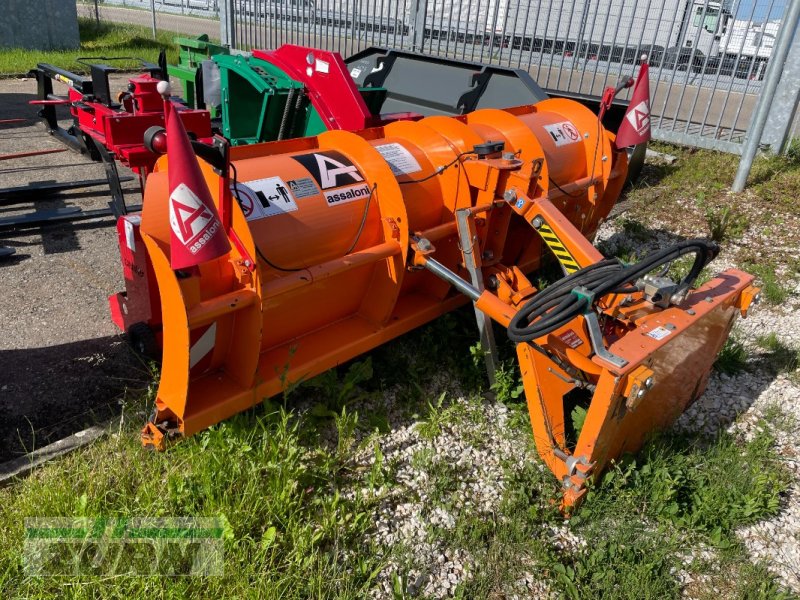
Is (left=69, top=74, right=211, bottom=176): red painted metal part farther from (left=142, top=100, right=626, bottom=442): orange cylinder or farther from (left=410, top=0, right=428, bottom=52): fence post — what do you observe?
(left=410, top=0, right=428, bottom=52): fence post

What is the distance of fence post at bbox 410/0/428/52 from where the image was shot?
30.7 ft

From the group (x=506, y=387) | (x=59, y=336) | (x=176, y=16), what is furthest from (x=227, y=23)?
(x=176, y=16)

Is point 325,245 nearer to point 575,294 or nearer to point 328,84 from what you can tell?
point 575,294

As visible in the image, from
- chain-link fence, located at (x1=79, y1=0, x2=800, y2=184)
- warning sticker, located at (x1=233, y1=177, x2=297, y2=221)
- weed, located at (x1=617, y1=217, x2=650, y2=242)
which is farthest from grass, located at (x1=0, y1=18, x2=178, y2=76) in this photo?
warning sticker, located at (x1=233, y1=177, x2=297, y2=221)

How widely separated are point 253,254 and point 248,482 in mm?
1003

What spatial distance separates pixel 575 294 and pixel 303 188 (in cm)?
136

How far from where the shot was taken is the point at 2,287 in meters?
4.30

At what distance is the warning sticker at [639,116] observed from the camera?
421 centimetres

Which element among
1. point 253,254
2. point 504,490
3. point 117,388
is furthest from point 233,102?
point 504,490

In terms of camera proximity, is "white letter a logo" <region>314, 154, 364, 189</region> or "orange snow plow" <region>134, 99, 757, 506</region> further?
"white letter a logo" <region>314, 154, 364, 189</region>

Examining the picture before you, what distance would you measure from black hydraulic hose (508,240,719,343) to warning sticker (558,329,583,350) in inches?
10.9

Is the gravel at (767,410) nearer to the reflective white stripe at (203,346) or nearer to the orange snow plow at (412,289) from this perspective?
the orange snow plow at (412,289)

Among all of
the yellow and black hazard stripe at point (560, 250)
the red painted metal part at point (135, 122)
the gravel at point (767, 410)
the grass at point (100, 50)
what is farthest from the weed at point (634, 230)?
the grass at point (100, 50)

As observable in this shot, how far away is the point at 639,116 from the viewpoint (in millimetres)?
4223
